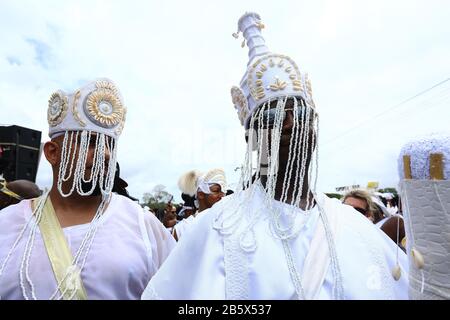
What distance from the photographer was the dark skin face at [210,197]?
4711 mm

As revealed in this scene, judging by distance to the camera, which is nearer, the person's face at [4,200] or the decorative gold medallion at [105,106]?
the decorative gold medallion at [105,106]

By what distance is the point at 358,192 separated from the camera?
14.5 ft

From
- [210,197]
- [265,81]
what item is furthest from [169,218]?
[265,81]

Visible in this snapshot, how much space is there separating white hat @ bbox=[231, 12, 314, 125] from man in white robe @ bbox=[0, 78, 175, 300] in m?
0.87

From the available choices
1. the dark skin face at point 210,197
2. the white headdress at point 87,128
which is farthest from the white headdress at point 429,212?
the dark skin face at point 210,197

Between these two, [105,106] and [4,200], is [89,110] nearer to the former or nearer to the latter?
[105,106]

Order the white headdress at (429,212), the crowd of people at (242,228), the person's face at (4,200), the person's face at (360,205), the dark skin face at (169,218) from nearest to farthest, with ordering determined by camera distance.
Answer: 1. the white headdress at (429,212)
2. the crowd of people at (242,228)
3. the person's face at (4,200)
4. the person's face at (360,205)
5. the dark skin face at (169,218)

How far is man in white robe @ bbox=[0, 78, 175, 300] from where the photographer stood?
174 centimetres

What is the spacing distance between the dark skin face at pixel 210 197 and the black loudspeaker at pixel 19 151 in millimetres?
2356

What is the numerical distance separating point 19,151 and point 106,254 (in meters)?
3.56

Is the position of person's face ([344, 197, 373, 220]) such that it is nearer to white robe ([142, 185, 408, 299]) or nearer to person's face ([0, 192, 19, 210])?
white robe ([142, 185, 408, 299])

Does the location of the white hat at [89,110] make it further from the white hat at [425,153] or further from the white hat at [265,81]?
the white hat at [425,153]

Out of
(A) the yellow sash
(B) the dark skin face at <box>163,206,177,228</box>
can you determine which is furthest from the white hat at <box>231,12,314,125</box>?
(B) the dark skin face at <box>163,206,177,228</box>
